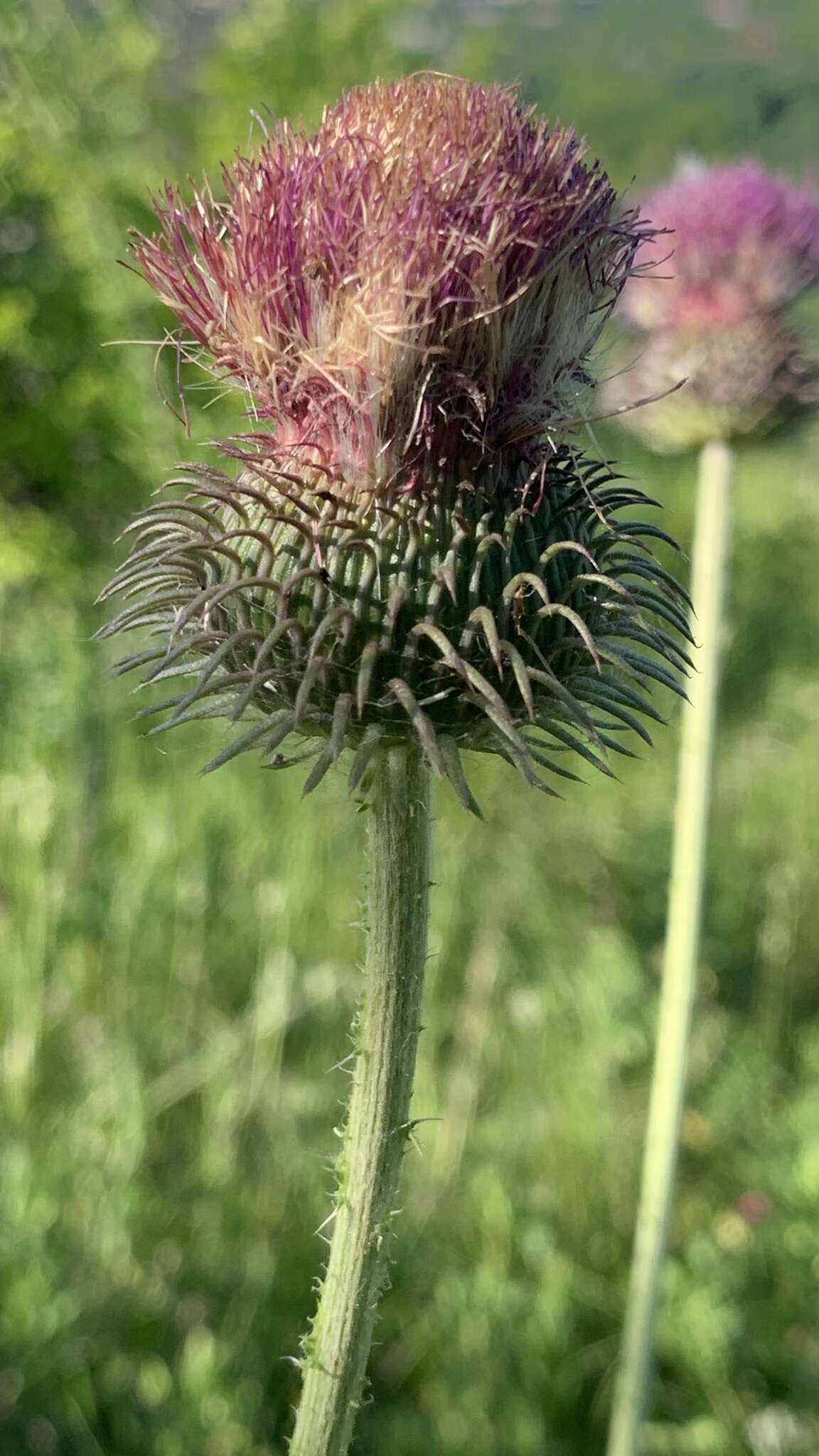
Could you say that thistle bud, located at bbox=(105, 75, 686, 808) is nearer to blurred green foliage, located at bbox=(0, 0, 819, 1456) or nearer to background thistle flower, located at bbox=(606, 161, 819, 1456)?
blurred green foliage, located at bbox=(0, 0, 819, 1456)

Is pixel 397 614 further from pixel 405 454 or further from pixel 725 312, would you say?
pixel 725 312

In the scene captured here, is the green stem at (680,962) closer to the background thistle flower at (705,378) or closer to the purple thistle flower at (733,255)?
the background thistle flower at (705,378)

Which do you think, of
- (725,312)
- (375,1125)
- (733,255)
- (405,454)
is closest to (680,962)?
(375,1125)

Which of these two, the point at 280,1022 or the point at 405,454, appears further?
the point at 280,1022

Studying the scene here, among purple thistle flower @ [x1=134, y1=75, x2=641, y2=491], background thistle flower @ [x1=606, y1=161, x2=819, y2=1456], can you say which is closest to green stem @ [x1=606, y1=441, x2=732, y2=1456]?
background thistle flower @ [x1=606, y1=161, x2=819, y2=1456]

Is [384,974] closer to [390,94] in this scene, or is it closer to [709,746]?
[390,94]

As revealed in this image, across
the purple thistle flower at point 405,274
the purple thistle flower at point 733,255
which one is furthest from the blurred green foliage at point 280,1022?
the purple thistle flower at point 733,255

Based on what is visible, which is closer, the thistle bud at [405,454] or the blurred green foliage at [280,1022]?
the thistle bud at [405,454]
